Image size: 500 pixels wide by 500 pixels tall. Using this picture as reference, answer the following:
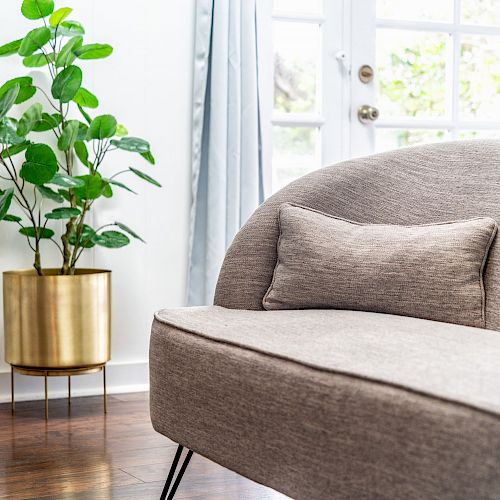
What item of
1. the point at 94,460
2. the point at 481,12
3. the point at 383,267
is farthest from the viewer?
the point at 481,12

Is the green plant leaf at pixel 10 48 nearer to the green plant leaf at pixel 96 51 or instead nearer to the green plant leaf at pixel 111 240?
the green plant leaf at pixel 96 51

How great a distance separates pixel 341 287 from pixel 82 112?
1368 millimetres

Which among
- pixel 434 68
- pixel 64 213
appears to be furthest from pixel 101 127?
pixel 434 68

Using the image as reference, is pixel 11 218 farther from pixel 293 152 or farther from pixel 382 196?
Result: pixel 382 196

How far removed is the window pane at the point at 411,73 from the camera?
357cm

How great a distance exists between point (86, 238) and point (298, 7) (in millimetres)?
1283

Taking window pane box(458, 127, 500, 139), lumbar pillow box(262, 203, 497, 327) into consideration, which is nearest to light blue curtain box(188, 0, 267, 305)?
window pane box(458, 127, 500, 139)

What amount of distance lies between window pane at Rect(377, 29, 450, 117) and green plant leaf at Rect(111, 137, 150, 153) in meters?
1.13

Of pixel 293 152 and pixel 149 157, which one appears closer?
pixel 149 157

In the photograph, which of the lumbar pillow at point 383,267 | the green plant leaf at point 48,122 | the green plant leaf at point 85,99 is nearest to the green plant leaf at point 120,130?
the green plant leaf at point 85,99

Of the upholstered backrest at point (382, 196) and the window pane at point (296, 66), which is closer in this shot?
the upholstered backrest at point (382, 196)

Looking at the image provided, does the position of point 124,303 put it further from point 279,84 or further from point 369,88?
point 369,88

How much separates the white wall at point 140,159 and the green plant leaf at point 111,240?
0.24m

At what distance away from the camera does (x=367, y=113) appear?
138 inches
